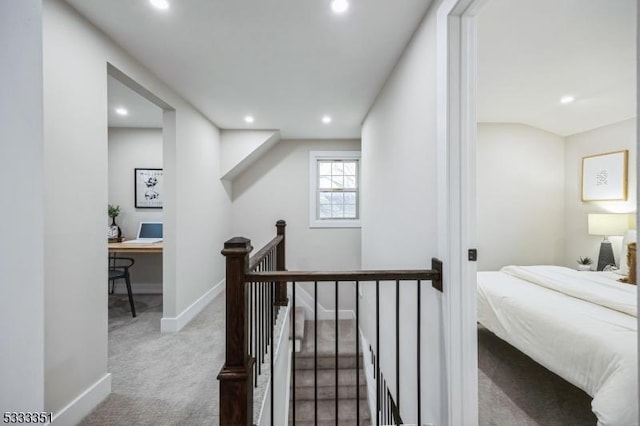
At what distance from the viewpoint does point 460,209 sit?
1.30m

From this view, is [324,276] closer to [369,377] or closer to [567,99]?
[369,377]

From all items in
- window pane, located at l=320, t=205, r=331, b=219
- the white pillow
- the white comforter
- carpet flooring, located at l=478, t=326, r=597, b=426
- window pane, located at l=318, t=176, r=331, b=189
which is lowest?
carpet flooring, located at l=478, t=326, r=597, b=426

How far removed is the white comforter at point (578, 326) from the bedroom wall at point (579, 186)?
3.79 ft

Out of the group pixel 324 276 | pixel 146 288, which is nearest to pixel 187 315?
pixel 146 288

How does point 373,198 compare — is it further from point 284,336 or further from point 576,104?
point 576,104

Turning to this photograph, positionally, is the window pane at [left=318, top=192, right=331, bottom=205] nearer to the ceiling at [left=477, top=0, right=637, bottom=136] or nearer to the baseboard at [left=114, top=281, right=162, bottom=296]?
the ceiling at [left=477, top=0, right=637, bottom=136]

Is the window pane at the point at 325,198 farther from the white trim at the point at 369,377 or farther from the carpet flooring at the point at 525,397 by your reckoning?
the carpet flooring at the point at 525,397

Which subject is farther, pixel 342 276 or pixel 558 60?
pixel 558 60

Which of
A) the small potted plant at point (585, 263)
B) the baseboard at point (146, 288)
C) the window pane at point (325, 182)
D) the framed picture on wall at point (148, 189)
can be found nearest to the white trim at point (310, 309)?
the window pane at point (325, 182)

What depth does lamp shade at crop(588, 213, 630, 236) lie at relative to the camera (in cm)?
293

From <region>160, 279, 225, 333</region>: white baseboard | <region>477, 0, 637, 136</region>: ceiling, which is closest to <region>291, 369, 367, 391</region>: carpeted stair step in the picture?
<region>160, 279, 225, 333</region>: white baseboard

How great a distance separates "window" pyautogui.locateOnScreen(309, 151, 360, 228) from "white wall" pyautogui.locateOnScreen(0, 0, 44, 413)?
3.45 m

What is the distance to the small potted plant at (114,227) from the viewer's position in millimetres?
3760

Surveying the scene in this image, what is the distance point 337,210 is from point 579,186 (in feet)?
10.8
